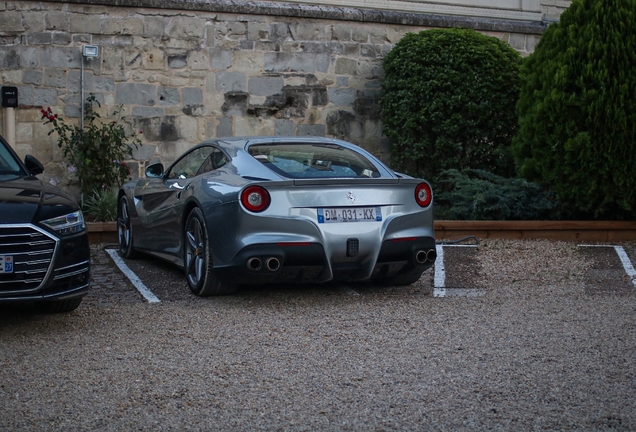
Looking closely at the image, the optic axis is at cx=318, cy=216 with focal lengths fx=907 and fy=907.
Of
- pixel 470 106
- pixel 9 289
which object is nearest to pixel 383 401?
pixel 9 289

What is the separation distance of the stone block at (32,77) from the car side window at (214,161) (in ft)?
15.8

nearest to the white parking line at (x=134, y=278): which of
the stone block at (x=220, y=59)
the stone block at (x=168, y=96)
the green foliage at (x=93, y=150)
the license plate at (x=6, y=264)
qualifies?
the license plate at (x=6, y=264)

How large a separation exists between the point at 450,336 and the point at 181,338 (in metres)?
1.78

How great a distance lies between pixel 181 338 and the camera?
5957 mm

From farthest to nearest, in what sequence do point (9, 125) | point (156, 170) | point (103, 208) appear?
point (9, 125) → point (103, 208) → point (156, 170)

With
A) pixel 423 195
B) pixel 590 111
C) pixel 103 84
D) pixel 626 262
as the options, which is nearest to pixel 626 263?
pixel 626 262

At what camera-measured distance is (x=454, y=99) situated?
41.3 ft

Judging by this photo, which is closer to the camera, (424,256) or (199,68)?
(424,256)

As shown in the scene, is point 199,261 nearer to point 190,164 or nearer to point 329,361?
point 190,164

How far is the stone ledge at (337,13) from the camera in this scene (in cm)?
1247

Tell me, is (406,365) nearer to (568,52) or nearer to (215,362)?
(215,362)

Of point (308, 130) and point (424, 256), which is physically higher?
point (308, 130)

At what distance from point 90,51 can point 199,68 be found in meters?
1.53

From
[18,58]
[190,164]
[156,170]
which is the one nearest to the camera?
[190,164]
